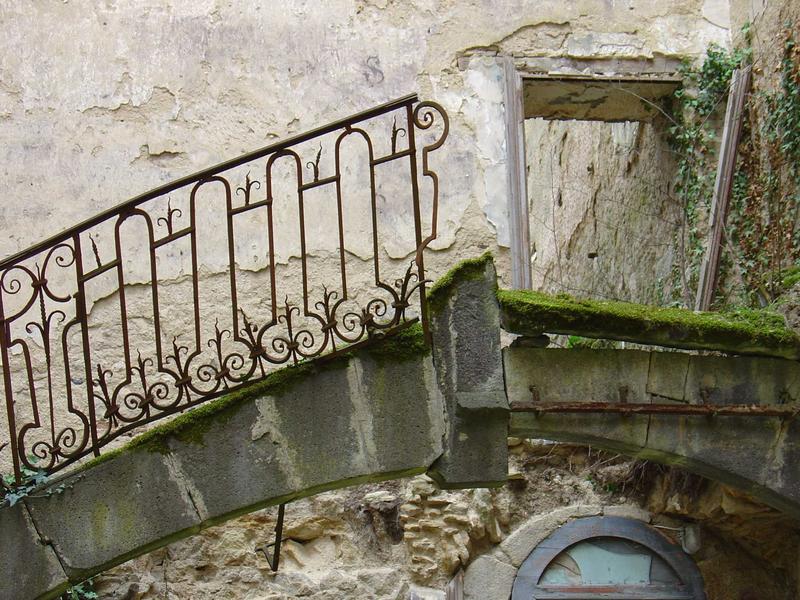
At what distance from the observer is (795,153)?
21.3ft

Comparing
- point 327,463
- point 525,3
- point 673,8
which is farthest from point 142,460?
point 673,8

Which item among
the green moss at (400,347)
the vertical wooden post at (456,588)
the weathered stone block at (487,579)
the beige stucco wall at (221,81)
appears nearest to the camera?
the green moss at (400,347)

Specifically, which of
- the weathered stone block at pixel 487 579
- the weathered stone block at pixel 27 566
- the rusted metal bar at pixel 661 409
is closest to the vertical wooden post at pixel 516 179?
the weathered stone block at pixel 487 579

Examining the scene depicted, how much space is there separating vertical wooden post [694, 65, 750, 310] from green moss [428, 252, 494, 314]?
235 centimetres

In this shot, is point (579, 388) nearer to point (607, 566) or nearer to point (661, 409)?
point (661, 409)

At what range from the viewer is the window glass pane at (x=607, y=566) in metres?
6.89

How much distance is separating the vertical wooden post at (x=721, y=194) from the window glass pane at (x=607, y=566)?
57.0 inches

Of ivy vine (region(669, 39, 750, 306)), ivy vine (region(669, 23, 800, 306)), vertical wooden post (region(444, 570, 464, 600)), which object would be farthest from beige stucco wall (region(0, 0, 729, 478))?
vertical wooden post (region(444, 570, 464, 600))

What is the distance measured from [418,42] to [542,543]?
308 cm

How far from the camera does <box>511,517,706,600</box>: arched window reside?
22.4ft

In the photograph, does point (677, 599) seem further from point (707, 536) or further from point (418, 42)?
point (418, 42)

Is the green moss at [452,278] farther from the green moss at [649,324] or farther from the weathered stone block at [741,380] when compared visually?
the weathered stone block at [741,380]

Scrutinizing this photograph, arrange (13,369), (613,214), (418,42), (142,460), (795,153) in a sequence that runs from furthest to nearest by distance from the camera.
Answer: (613,214) < (418,42) < (13,369) < (795,153) < (142,460)

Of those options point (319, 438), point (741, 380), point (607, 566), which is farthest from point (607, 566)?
point (319, 438)
